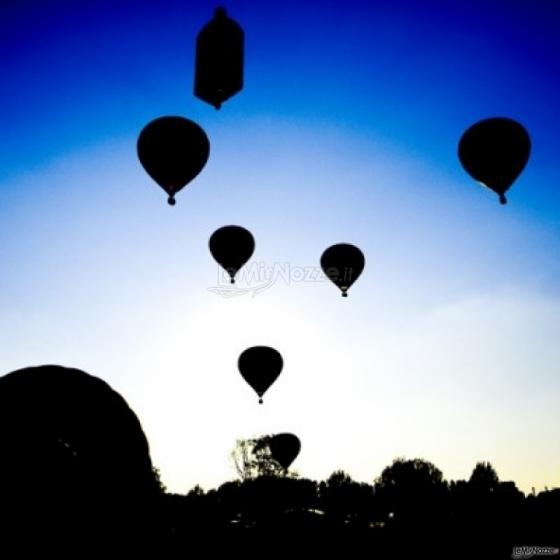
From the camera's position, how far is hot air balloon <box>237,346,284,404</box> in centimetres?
1362

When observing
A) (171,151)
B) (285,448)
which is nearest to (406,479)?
(285,448)

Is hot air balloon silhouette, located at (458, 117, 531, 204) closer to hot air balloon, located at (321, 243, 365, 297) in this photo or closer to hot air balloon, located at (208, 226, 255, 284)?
hot air balloon, located at (321, 243, 365, 297)

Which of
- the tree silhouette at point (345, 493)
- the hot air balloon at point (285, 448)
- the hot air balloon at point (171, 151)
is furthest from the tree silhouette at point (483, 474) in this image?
the hot air balloon at point (171, 151)

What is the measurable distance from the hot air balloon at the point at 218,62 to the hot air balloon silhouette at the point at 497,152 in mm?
6006

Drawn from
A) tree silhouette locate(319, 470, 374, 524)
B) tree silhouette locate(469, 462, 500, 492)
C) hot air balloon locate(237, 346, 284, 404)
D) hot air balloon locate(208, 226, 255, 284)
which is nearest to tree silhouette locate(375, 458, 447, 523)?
tree silhouette locate(319, 470, 374, 524)

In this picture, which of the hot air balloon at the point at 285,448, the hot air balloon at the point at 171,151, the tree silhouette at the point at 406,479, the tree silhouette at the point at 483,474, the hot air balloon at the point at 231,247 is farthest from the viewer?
the tree silhouette at the point at 483,474

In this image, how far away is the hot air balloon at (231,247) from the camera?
1191cm

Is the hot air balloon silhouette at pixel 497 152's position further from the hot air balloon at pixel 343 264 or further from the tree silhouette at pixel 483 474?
the tree silhouette at pixel 483 474

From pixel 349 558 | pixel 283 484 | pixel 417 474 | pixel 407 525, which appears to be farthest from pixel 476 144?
pixel 417 474

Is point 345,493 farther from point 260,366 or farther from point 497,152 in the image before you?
point 497,152
